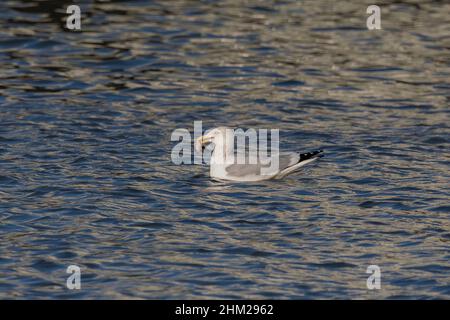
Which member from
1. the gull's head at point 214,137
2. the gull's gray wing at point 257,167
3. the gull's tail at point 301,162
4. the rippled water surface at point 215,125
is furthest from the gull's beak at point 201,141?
the gull's tail at point 301,162

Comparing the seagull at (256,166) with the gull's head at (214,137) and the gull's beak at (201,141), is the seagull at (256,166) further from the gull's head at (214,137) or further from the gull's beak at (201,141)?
the gull's beak at (201,141)

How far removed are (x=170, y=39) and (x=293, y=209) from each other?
837 cm

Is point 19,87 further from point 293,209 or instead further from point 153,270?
point 153,270

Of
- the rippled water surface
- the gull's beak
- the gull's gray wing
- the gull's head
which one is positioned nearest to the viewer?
the rippled water surface

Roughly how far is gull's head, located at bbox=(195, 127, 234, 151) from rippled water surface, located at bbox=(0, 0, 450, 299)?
0.35 meters

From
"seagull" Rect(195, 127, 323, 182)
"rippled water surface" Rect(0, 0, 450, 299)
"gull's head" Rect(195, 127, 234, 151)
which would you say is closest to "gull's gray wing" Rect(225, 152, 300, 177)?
"seagull" Rect(195, 127, 323, 182)

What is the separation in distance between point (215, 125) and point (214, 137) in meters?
1.77

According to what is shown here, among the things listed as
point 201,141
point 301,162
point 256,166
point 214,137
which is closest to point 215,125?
point 201,141

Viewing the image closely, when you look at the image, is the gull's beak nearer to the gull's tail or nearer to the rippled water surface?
the rippled water surface

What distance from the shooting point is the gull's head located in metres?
14.8

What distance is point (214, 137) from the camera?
14.9 m

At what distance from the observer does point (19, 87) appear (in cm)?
1823

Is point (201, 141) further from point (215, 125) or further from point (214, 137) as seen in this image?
point (215, 125)

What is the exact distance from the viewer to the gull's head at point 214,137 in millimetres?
14844
